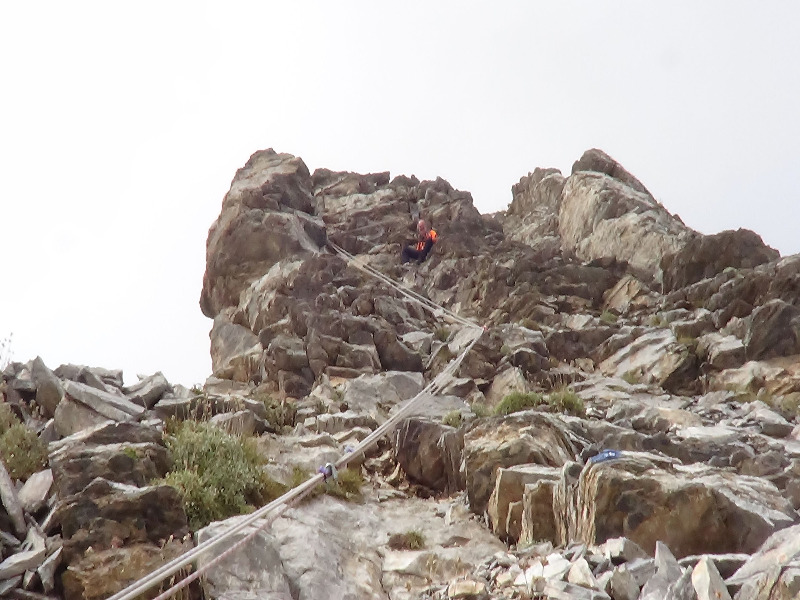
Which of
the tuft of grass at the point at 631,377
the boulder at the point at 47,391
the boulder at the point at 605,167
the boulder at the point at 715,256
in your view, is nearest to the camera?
the boulder at the point at 47,391

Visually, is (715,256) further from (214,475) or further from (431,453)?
(214,475)

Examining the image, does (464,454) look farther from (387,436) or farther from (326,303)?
(326,303)

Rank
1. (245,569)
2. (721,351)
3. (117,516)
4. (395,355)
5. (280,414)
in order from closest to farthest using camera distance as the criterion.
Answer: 1. (117,516)
2. (245,569)
3. (280,414)
4. (721,351)
5. (395,355)

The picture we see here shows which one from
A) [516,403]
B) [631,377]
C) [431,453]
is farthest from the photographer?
[631,377]

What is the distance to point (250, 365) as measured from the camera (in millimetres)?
19266

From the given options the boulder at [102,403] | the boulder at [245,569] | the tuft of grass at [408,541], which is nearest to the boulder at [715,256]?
the tuft of grass at [408,541]

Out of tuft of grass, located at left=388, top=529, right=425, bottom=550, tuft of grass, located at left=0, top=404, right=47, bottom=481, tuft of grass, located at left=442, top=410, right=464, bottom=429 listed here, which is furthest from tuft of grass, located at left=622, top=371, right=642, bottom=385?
tuft of grass, located at left=0, top=404, right=47, bottom=481

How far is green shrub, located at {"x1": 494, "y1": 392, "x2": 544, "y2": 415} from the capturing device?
12352mm

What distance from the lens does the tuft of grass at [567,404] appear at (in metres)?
12.5

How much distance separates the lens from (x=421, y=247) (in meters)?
29.3

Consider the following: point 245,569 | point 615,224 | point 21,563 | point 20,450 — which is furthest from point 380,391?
point 615,224

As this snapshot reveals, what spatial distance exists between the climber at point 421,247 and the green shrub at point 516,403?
17.0 m

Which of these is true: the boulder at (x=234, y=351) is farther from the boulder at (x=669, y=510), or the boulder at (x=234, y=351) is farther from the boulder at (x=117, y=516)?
the boulder at (x=669, y=510)

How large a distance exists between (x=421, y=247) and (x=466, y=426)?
63.5 ft
